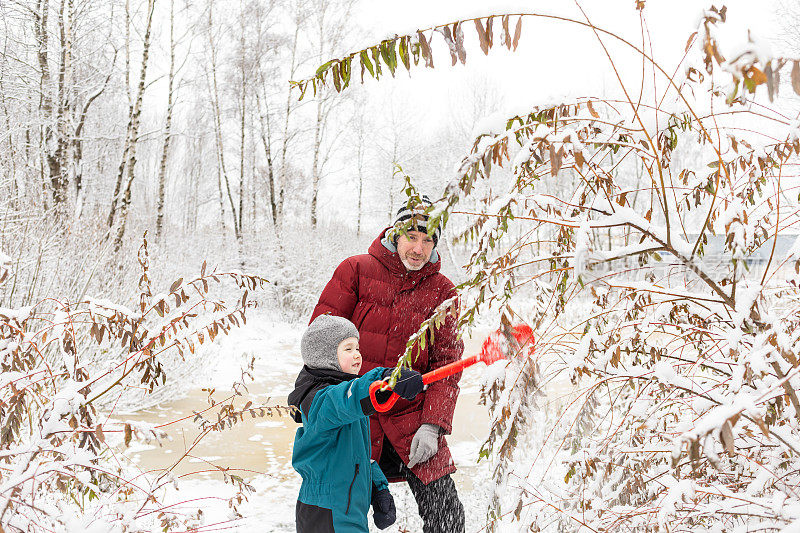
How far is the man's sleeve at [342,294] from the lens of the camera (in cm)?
251

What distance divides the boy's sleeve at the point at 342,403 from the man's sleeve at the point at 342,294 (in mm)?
541

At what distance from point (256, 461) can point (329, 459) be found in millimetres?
2918

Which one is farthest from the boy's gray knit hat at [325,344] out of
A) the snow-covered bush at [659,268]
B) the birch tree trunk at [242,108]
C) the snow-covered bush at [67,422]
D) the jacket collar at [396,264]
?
the birch tree trunk at [242,108]

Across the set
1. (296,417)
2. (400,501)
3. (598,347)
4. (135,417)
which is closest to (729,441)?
(598,347)

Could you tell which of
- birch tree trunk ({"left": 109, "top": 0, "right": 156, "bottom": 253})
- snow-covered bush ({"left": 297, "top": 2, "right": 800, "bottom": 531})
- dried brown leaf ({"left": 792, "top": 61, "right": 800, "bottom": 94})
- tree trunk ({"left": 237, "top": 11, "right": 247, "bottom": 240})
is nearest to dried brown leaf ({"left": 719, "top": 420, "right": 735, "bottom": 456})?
snow-covered bush ({"left": 297, "top": 2, "right": 800, "bottom": 531})

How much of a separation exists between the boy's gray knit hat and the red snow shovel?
15.1 inches

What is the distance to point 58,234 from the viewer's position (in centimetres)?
497

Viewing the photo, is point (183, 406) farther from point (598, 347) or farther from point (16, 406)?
point (598, 347)

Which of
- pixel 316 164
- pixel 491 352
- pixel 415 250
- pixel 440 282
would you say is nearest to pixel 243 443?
pixel 440 282

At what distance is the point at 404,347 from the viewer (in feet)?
7.88

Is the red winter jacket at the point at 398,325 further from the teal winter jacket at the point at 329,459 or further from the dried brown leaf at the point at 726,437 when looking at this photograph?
the dried brown leaf at the point at 726,437

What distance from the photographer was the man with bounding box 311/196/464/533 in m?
2.31

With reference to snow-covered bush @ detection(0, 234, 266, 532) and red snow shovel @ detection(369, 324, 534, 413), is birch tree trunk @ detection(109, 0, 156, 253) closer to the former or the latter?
snow-covered bush @ detection(0, 234, 266, 532)

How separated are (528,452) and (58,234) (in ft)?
15.4
